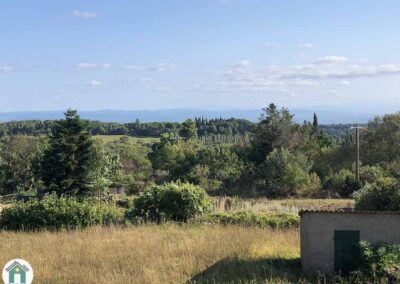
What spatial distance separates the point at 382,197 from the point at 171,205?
388 inches

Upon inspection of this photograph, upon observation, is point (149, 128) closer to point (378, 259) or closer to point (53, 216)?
point (53, 216)

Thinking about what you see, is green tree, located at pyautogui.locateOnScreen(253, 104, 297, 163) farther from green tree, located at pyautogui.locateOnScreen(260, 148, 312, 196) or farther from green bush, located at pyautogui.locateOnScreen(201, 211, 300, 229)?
green bush, located at pyautogui.locateOnScreen(201, 211, 300, 229)

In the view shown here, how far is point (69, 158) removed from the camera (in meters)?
39.7

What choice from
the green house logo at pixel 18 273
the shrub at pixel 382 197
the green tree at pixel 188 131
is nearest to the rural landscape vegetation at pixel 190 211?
the shrub at pixel 382 197

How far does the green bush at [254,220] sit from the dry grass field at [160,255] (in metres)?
1.61

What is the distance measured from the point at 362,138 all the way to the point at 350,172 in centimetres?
873

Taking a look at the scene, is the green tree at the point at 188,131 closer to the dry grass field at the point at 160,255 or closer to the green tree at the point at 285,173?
the green tree at the point at 285,173

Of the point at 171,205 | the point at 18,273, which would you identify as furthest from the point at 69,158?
the point at 18,273

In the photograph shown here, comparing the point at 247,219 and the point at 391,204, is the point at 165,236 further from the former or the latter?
the point at 391,204

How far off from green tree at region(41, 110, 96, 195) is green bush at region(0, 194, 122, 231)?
19.3 meters

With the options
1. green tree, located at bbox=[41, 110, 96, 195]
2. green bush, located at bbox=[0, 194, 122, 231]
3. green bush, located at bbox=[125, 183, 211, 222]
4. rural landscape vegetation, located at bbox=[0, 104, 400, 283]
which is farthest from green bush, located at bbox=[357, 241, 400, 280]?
green tree, located at bbox=[41, 110, 96, 195]

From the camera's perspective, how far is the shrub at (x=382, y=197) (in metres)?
11.0

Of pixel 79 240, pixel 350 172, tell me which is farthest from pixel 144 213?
pixel 350 172

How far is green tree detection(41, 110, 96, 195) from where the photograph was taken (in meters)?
39.5
